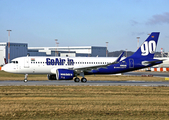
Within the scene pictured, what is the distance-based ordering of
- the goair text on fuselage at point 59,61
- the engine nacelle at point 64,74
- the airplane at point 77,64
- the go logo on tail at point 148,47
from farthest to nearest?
the go logo on tail at point 148,47 < the goair text on fuselage at point 59,61 < the airplane at point 77,64 < the engine nacelle at point 64,74

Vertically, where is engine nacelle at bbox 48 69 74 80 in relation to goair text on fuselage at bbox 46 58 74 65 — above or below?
below

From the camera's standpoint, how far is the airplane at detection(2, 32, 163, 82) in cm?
3876

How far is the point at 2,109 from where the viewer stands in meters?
15.7

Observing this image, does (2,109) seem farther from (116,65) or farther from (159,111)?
(116,65)

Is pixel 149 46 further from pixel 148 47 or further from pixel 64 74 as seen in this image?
pixel 64 74

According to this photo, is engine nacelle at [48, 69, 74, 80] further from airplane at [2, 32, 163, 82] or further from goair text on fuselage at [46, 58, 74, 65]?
goair text on fuselage at [46, 58, 74, 65]

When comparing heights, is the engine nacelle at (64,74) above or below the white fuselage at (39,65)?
below

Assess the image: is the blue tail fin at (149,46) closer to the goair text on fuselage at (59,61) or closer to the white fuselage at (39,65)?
the white fuselage at (39,65)

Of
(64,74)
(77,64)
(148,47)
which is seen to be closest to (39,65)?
(64,74)

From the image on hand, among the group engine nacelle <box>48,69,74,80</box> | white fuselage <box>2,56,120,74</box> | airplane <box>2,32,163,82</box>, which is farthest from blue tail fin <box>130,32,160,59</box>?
engine nacelle <box>48,69,74,80</box>

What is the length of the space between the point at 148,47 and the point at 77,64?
11754 millimetres

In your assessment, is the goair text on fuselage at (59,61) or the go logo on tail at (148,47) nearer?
the goair text on fuselage at (59,61)

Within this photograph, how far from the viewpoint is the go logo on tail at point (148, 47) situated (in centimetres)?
4312

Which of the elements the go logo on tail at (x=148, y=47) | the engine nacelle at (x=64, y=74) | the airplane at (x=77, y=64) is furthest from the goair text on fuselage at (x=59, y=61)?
the go logo on tail at (x=148, y=47)
